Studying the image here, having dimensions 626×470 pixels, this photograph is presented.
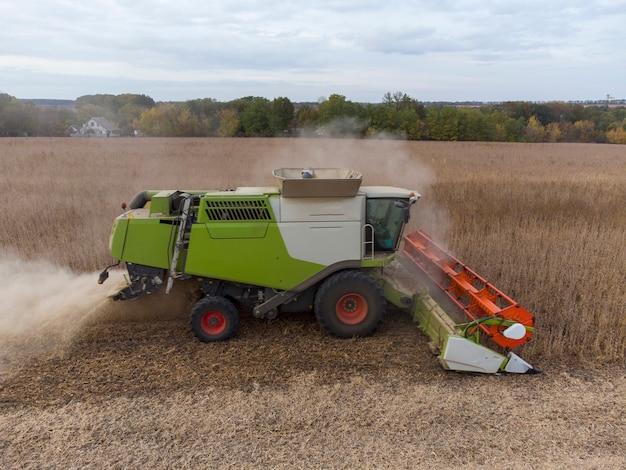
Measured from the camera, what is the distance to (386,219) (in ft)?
18.1

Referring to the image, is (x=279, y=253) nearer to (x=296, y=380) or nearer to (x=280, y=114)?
(x=296, y=380)

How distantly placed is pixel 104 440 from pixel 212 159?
15952 mm

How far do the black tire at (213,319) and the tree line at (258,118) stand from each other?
21.4 feet

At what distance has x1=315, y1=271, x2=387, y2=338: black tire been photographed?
5.22 m

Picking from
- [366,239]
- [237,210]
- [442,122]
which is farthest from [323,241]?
[442,122]

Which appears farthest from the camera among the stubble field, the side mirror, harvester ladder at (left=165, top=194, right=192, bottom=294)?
harvester ladder at (left=165, top=194, right=192, bottom=294)

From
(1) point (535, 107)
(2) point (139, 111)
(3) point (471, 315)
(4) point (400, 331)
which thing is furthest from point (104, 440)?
(1) point (535, 107)

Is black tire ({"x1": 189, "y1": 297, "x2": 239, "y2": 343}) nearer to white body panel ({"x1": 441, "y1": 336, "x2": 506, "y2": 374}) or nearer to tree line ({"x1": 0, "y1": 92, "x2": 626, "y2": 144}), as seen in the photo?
white body panel ({"x1": 441, "y1": 336, "x2": 506, "y2": 374})

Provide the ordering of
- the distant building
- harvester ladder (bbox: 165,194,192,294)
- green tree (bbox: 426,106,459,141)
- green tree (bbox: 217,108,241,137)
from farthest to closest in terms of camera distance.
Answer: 1. the distant building
2. green tree (bbox: 217,108,241,137)
3. green tree (bbox: 426,106,459,141)
4. harvester ladder (bbox: 165,194,192,294)

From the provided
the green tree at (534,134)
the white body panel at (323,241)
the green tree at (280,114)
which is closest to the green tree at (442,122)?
the green tree at (280,114)

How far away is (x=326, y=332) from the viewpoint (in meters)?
5.41

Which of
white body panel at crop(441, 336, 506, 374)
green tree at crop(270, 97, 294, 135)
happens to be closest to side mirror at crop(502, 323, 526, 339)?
white body panel at crop(441, 336, 506, 374)

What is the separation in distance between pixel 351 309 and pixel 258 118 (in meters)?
14.1

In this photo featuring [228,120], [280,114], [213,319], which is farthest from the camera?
[228,120]
